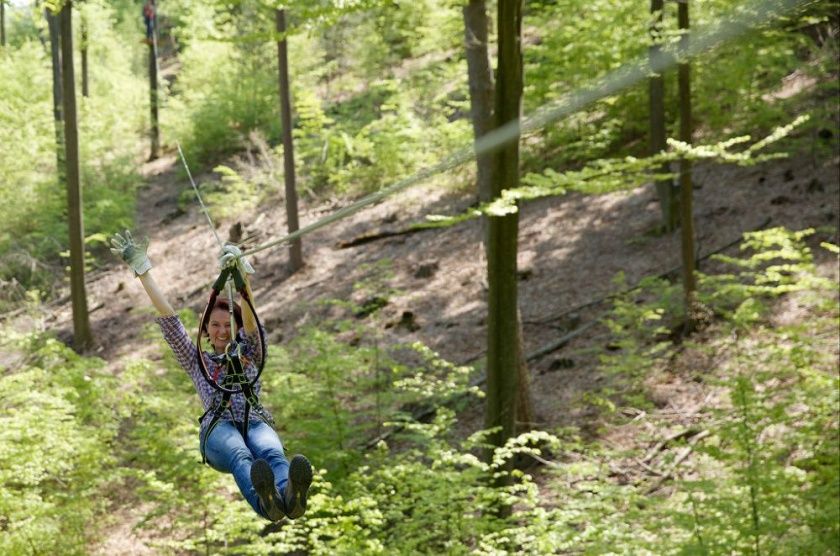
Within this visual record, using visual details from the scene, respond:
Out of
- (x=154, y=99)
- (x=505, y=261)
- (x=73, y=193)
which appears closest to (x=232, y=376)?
(x=505, y=261)

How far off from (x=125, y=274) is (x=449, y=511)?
42.9 feet

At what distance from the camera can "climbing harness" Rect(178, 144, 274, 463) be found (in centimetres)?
365

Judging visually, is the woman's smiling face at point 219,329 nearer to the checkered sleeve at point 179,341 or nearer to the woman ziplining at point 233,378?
the woman ziplining at point 233,378

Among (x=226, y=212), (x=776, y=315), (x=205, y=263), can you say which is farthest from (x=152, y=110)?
(x=776, y=315)

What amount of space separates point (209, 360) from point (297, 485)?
0.85m

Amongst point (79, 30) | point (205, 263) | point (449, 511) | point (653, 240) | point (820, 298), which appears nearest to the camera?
point (449, 511)

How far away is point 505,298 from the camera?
24.3ft

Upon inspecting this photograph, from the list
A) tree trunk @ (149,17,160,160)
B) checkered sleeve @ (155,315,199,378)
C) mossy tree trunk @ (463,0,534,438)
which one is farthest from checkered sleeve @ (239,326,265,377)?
tree trunk @ (149,17,160,160)

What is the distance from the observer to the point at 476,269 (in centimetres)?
1325

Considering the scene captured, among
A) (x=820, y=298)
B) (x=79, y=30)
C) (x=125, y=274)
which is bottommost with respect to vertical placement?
(x=125, y=274)

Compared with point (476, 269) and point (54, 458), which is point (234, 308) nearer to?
point (54, 458)

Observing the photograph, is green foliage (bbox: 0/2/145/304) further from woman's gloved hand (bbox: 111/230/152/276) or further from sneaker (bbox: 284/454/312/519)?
sneaker (bbox: 284/454/312/519)

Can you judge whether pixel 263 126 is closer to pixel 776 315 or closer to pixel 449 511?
pixel 776 315

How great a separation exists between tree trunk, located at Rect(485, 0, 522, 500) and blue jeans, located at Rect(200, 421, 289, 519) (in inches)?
113
